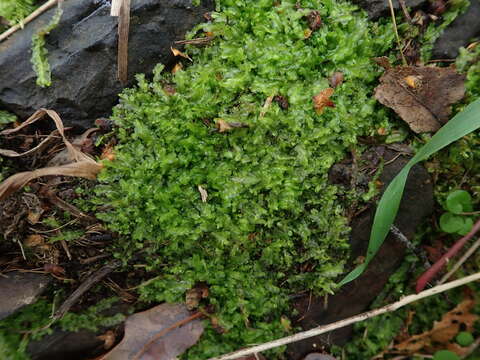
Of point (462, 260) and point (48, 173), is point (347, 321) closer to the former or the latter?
point (462, 260)

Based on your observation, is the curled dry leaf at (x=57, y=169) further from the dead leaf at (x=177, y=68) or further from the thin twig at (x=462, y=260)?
the thin twig at (x=462, y=260)

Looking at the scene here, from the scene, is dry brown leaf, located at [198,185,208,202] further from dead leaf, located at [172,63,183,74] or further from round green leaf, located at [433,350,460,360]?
round green leaf, located at [433,350,460,360]

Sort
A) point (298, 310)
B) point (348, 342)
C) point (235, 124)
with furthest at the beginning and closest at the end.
A: point (348, 342)
point (298, 310)
point (235, 124)

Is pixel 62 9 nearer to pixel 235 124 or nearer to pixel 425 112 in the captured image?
pixel 235 124

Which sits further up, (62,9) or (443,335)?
(62,9)

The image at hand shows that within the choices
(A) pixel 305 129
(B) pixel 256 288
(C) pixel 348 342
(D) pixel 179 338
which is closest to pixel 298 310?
(B) pixel 256 288

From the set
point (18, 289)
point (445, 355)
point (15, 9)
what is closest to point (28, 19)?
point (15, 9)

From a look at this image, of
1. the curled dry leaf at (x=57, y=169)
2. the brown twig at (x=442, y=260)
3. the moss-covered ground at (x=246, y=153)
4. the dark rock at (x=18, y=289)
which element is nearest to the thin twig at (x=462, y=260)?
the brown twig at (x=442, y=260)
